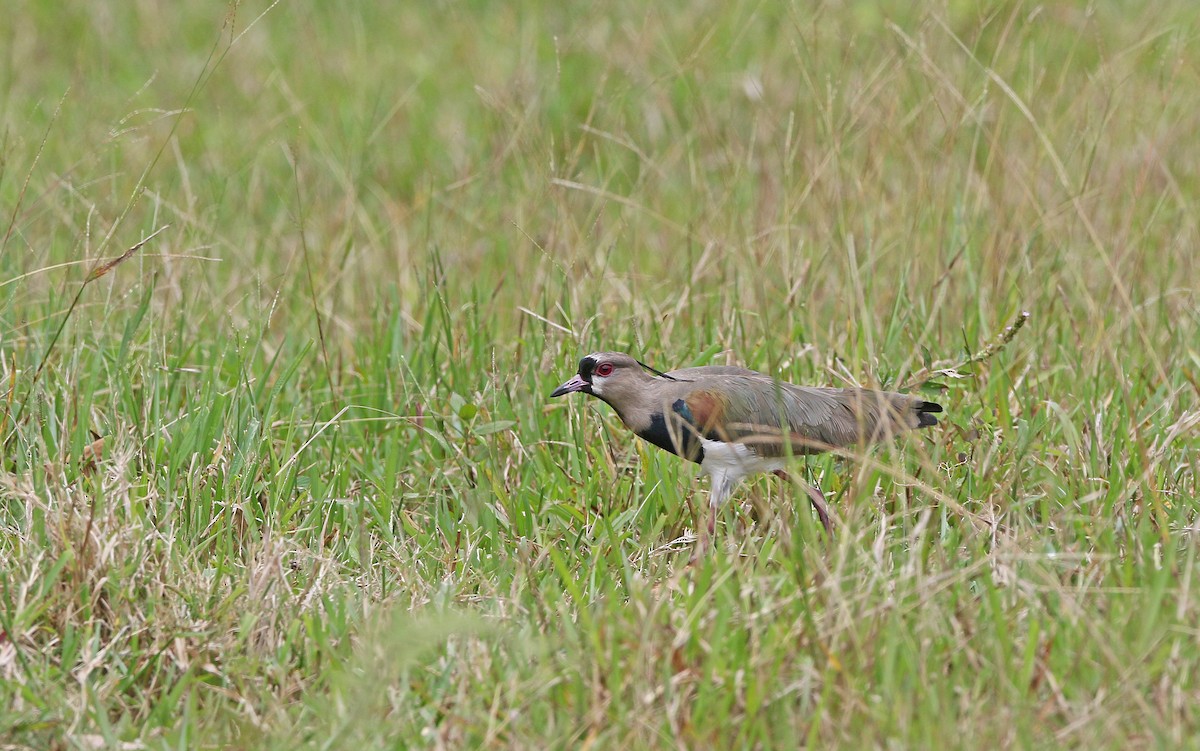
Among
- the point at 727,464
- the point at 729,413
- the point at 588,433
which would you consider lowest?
the point at 588,433

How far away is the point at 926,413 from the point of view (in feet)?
14.5

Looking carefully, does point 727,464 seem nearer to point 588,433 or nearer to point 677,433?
point 677,433

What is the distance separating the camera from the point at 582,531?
416cm

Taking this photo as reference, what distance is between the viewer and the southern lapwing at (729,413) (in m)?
4.25

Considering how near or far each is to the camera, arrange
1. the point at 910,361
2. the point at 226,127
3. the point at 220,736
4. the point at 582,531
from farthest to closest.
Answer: the point at 226,127, the point at 910,361, the point at 582,531, the point at 220,736

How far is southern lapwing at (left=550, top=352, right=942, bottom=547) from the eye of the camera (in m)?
4.25

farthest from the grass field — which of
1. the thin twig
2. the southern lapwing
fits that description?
the southern lapwing

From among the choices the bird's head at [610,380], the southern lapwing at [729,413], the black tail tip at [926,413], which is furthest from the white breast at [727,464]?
the black tail tip at [926,413]

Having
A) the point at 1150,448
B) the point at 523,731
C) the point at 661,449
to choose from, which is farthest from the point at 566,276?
the point at 523,731

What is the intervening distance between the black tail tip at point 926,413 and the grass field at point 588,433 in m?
0.11

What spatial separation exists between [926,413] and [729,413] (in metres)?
0.59

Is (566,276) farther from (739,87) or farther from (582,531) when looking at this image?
(739,87)

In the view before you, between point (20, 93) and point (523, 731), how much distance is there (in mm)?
6260

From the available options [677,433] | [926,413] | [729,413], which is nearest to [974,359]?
[926,413]
